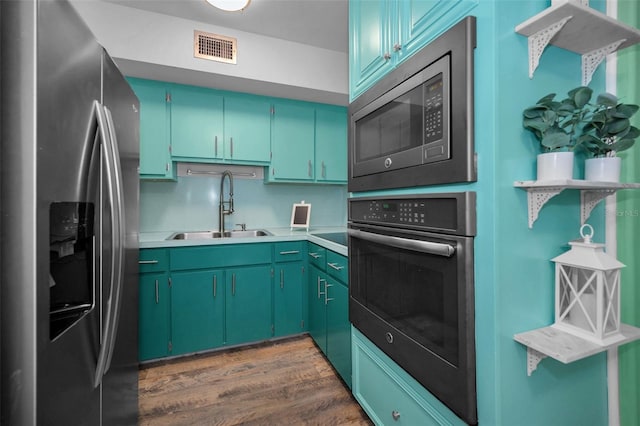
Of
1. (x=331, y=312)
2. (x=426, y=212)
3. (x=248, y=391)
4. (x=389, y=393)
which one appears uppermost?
(x=426, y=212)

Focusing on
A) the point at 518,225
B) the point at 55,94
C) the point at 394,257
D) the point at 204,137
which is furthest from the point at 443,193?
the point at 204,137

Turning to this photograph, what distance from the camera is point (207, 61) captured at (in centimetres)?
219

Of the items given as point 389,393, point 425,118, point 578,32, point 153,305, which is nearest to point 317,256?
point 389,393

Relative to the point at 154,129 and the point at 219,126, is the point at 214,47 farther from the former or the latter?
the point at 154,129

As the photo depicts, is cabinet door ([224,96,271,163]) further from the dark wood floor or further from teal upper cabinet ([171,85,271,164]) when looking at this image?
the dark wood floor

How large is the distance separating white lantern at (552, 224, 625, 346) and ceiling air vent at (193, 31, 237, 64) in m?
2.40

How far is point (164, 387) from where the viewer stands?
1851 millimetres

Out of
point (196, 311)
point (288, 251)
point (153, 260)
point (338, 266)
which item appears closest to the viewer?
point (338, 266)

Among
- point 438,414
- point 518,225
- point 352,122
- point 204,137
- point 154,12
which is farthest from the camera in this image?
point 204,137

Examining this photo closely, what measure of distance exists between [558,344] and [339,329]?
4.02 feet

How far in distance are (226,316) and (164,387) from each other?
58cm

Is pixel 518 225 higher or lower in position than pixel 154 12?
lower

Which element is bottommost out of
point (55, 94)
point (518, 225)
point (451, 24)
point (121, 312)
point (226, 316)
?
point (226, 316)

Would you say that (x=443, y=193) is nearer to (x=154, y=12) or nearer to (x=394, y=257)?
(x=394, y=257)
